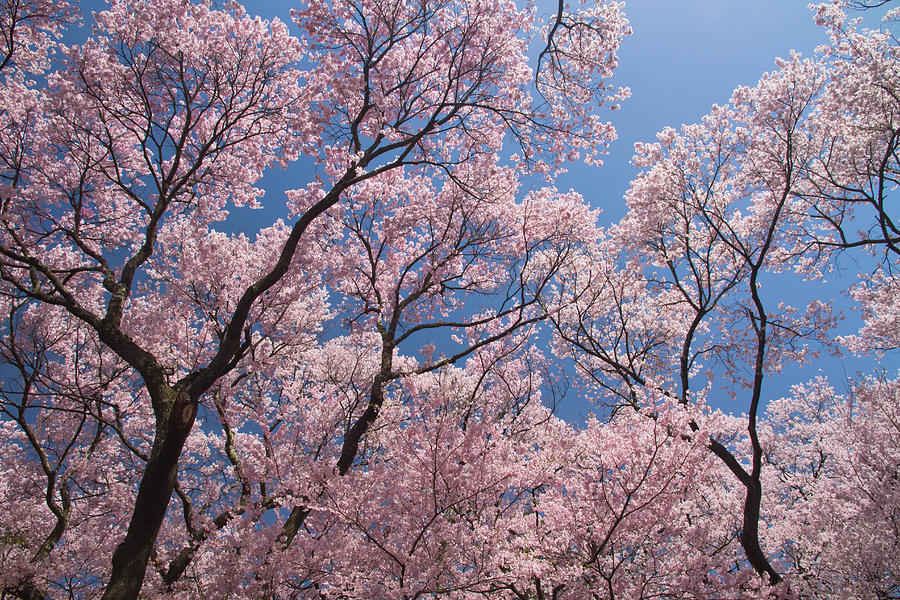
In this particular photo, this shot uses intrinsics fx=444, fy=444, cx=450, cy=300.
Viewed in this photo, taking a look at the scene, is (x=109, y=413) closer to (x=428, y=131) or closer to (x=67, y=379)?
(x=67, y=379)

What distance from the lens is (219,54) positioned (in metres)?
8.01

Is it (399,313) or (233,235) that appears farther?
(233,235)

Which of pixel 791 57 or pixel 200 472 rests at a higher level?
pixel 791 57

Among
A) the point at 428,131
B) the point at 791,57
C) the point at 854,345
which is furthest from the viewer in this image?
the point at 854,345

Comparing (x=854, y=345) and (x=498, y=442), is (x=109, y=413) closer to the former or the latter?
(x=498, y=442)

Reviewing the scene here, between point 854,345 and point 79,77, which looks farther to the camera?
point 854,345

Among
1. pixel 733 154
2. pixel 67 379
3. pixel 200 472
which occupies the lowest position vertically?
pixel 200 472

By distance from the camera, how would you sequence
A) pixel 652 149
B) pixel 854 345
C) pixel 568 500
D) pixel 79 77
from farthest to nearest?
pixel 854 345 < pixel 652 149 < pixel 79 77 < pixel 568 500

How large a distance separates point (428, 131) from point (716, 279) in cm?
728

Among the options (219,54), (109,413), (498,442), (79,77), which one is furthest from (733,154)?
(109,413)

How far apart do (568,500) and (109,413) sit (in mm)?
13096

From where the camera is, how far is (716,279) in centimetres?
977

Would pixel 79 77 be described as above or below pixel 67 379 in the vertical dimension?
above

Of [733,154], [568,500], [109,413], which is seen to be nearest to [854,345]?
[733,154]
